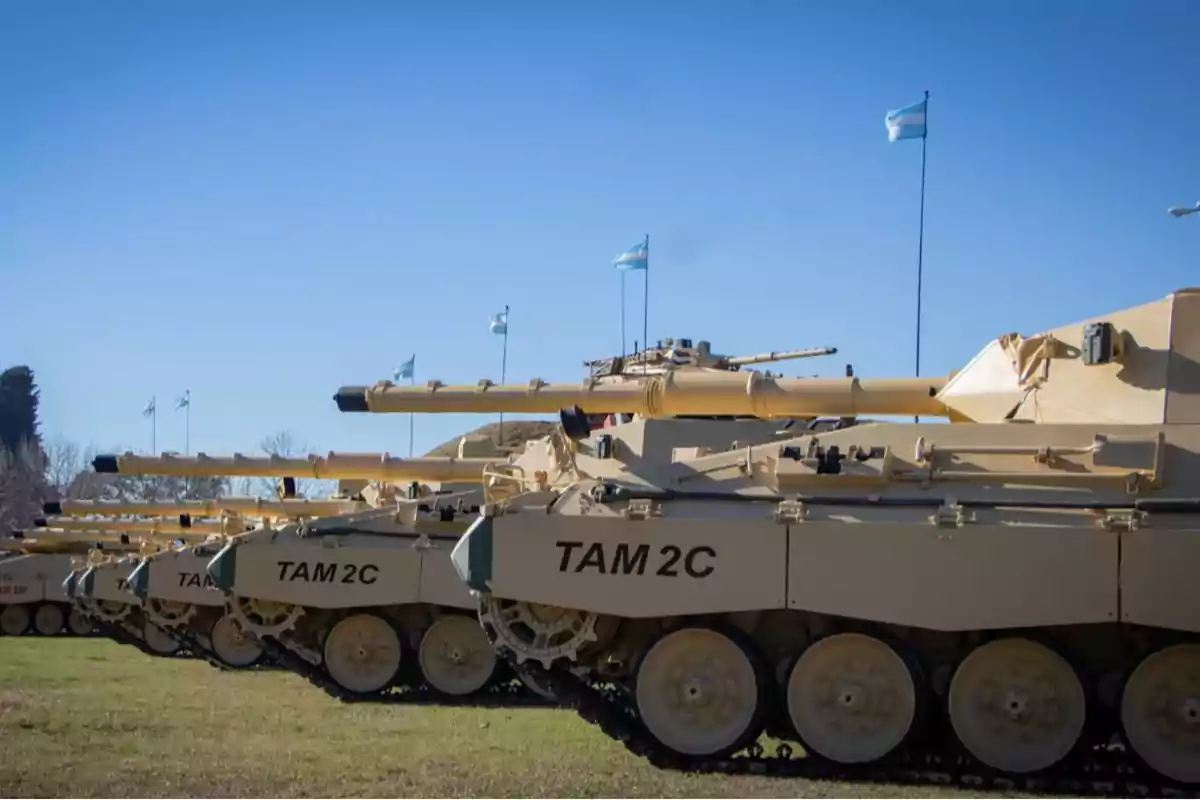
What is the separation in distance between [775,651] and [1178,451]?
373 cm

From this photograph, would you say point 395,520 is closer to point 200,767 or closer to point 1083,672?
point 200,767

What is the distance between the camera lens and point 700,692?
13445mm

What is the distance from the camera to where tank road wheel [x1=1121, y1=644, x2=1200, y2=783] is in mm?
12383

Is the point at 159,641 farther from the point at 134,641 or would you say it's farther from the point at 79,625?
the point at 79,625

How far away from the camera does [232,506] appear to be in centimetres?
3362

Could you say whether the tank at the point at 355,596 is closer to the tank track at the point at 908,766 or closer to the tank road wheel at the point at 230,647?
the tank road wheel at the point at 230,647

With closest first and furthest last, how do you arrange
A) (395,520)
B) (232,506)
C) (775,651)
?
1. (775,651)
2. (395,520)
3. (232,506)

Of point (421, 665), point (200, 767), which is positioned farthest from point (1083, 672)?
point (421, 665)

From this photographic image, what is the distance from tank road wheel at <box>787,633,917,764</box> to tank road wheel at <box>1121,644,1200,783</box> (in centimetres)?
172

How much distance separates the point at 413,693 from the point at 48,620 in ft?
82.7

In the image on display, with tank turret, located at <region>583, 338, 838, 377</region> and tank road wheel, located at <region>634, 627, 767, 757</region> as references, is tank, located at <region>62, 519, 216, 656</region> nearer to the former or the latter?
tank turret, located at <region>583, 338, 838, 377</region>

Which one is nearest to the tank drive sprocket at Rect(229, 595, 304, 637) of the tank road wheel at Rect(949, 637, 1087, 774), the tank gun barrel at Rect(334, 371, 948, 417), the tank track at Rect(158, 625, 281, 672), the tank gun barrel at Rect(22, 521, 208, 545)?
the tank gun barrel at Rect(334, 371, 948, 417)

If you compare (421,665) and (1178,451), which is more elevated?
(1178,451)

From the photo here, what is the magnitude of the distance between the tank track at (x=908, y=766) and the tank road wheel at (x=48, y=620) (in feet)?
107
